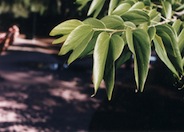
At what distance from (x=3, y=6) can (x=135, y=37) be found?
18.7m

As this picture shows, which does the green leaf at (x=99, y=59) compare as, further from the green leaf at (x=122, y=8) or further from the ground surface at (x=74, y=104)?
the ground surface at (x=74, y=104)

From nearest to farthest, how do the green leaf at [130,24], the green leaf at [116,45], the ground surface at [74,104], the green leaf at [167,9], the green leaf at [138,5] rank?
the green leaf at [116,45] < the green leaf at [130,24] < the green leaf at [138,5] < the green leaf at [167,9] < the ground surface at [74,104]

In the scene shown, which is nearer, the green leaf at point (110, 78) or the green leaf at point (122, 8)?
the green leaf at point (110, 78)

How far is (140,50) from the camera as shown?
1.27 meters

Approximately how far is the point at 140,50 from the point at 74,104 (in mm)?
8518

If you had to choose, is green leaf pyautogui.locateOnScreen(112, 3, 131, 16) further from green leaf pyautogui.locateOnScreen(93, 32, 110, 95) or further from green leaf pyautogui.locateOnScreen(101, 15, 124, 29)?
green leaf pyautogui.locateOnScreen(93, 32, 110, 95)

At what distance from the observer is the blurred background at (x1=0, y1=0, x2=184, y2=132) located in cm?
802

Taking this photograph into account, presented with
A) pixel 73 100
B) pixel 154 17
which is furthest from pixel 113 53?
pixel 73 100

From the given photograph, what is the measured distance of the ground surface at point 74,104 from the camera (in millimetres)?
8008

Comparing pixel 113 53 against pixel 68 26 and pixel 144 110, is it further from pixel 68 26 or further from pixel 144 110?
pixel 144 110

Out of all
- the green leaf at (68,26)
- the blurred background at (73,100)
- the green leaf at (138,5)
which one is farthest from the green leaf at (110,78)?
the blurred background at (73,100)

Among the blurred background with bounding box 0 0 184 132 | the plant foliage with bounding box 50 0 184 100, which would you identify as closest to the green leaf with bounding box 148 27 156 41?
the plant foliage with bounding box 50 0 184 100

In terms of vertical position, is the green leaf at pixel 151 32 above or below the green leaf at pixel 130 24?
below

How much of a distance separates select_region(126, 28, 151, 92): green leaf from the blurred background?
353 cm
